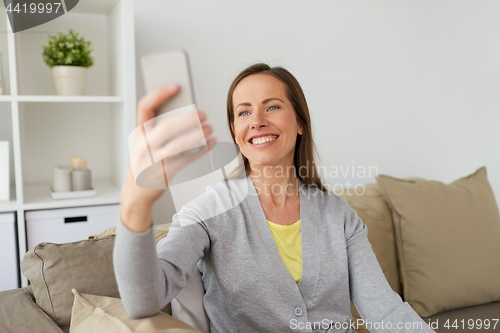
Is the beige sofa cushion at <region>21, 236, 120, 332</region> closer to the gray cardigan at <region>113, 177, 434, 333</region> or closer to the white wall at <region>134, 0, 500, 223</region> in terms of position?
the gray cardigan at <region>113, 177, 434, 333</region>

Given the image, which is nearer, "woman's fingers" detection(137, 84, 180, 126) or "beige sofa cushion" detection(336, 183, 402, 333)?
"woman's fingers" detection(137, 84, 180, 126)

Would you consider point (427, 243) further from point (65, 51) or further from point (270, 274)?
point (65, 51)

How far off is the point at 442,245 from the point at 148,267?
1.41 m

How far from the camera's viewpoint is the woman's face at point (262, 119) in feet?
3.57

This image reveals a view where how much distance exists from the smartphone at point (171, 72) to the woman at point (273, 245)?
596 mm

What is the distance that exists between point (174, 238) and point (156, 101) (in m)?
0.57

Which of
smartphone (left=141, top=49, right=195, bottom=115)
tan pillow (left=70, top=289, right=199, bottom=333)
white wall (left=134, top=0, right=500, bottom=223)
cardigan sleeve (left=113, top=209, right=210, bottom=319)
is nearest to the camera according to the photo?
smartphone (left=141, top=49, right=195, bottom=115)

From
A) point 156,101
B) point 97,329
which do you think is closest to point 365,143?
point 97,329

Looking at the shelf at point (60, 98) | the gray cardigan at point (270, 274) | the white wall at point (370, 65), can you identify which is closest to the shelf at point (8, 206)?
the shelf at point (60, 98)

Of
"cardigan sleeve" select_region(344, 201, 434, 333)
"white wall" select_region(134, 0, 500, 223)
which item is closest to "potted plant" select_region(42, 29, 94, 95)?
"white wall" select_region(134, 0, 500, 223)

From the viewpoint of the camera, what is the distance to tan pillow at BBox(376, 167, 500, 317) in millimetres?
1674

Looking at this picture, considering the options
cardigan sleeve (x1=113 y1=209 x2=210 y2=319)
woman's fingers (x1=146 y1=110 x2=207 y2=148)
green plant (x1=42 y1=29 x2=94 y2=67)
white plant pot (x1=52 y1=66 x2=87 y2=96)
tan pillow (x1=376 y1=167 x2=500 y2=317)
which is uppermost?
green plant (x1=42 y1=29 x2=94 y2=67)

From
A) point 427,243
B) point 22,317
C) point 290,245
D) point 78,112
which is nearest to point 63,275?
point 22,317

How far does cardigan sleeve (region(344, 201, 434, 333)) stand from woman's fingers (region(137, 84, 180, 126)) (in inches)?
34.5
